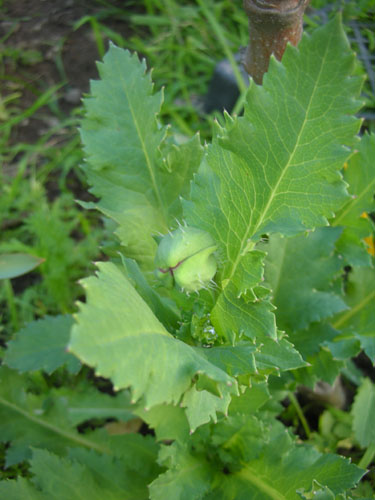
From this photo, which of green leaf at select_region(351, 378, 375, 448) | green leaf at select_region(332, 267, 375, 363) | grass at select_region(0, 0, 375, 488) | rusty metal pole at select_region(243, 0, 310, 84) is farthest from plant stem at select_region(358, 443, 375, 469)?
rusty metal pole at select_region(243, 0, 310, 84)

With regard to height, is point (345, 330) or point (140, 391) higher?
point (140, 391)

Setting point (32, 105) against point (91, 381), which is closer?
point (91, 381)

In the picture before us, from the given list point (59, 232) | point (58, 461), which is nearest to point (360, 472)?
point (58, 461)

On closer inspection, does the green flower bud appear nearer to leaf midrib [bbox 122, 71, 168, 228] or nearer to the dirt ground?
leaf midrib [bbox 122, 71, 168, 228]

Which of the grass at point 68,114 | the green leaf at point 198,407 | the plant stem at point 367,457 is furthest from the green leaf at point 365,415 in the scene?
the grass at point 68,114

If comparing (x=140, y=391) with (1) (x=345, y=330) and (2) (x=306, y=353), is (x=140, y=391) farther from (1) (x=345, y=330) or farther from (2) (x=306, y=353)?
(1) (x=345, y=330)
